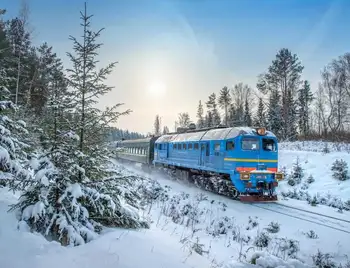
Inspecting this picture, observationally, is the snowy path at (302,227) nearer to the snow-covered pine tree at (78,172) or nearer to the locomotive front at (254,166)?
the locomotive front at (254,166)

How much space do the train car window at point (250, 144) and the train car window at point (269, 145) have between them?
398 millimetres

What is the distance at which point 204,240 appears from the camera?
710cm

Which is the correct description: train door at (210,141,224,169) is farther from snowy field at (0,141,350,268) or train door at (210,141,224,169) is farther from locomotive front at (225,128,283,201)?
snowy field at (0,141,350,268)

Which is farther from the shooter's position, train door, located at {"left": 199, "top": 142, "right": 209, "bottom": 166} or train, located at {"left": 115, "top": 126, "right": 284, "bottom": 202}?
train door, located at {"left": 199, "top": 142, "right": 209, "bottom": 166}

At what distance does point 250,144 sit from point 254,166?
3.25ft

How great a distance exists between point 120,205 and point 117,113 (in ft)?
5.94

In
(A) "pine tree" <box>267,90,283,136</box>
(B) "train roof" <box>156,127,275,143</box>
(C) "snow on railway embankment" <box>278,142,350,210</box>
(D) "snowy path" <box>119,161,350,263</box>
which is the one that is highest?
(A) "pine tree" <box>267,90,283,136</box>

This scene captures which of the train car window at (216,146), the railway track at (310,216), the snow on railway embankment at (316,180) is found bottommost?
the railway track at (310,216)

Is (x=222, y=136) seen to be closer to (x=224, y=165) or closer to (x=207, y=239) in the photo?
(x=224, y=165)

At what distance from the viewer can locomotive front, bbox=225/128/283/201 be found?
12.5 m

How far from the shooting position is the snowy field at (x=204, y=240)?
13.4 ft

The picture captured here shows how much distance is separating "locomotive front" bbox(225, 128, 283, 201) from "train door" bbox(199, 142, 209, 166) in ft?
6.62

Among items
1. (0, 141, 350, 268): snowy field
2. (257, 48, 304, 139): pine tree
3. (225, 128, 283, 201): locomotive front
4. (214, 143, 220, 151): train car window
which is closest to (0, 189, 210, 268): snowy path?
(0, 141, 350, 268): snowy field

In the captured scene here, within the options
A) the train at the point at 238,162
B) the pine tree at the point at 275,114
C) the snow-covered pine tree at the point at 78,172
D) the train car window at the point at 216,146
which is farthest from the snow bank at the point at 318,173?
the pine tree at the point at 275,114
